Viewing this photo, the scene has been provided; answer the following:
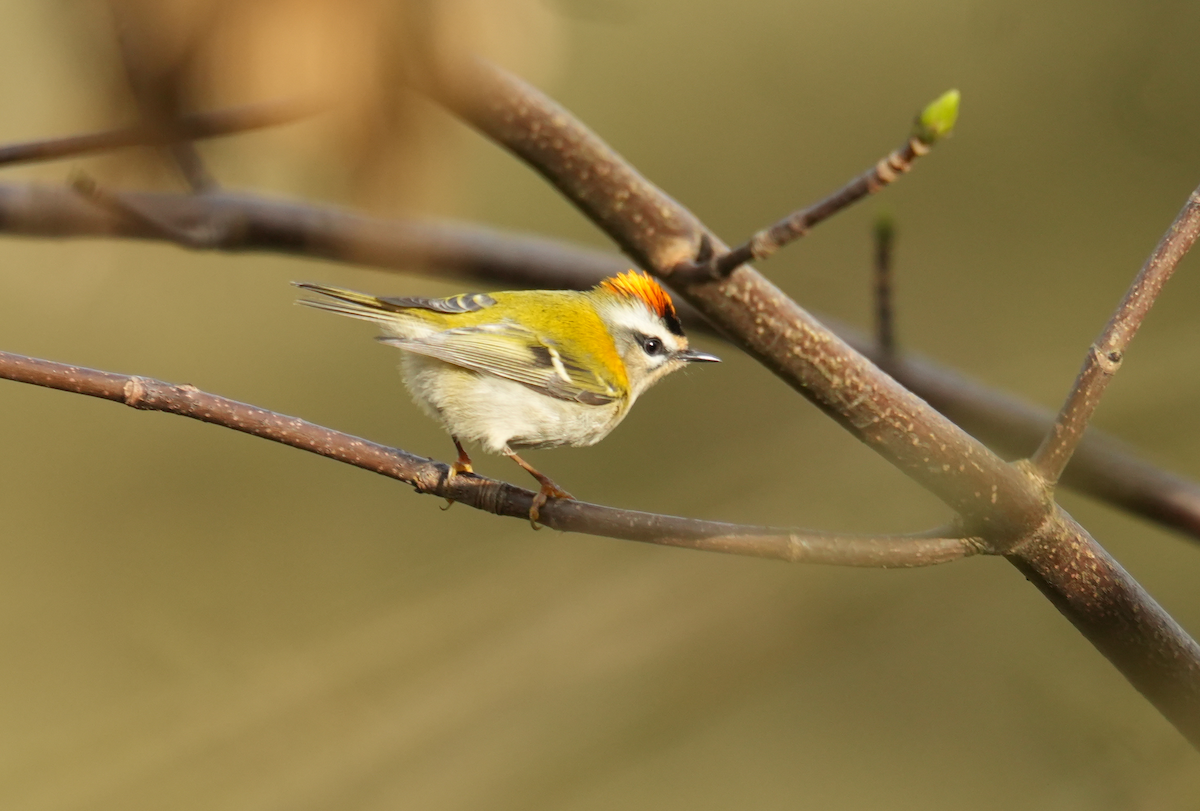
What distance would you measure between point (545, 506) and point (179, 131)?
669mm

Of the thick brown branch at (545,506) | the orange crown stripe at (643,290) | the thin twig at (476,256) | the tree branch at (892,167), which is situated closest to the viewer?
the tree branch at (892,167)

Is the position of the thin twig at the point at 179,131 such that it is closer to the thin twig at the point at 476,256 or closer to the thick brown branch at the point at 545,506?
the thick brown branch at the point at 545,506

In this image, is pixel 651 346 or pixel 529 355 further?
pixel 651 346

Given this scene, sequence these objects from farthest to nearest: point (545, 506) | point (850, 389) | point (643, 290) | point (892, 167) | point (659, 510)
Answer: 1. point (659, 510)
2. point (643, 290)
3. point (545, 506)
4. point (850, 389)
5. point (892, 167)

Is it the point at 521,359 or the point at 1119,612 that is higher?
the point at 521,359

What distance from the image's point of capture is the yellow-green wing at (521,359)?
7.16ft

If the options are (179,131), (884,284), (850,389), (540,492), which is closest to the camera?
(179,131)

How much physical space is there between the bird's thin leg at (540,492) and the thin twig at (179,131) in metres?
0.63

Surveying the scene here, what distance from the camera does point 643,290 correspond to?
251cm

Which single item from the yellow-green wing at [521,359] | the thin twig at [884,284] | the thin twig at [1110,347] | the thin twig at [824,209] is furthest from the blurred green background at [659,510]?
the thin twig at [1110,347]

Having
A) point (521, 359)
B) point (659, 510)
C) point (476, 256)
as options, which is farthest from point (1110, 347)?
point (659, 510)

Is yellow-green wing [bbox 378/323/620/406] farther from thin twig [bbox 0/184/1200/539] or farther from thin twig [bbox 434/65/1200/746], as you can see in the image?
thin twig [bbox 434/65/1200/746]

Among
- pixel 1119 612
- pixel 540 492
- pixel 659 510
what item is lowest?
pixel 1119 612

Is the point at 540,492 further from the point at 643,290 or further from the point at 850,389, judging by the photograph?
the point at 643,290
